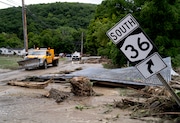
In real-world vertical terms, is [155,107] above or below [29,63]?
below

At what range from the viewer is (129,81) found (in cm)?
1372

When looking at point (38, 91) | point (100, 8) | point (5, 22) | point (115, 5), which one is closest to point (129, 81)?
point (38, 91)

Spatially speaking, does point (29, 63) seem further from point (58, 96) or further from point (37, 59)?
point (58, 96)

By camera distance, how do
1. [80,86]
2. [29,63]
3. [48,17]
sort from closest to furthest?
[80,86]
[29,63]
[48,17]

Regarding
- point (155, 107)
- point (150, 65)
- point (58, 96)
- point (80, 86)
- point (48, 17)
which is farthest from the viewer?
point (48, 17)

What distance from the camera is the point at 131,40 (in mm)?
5383

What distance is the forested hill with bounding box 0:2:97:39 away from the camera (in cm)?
7244

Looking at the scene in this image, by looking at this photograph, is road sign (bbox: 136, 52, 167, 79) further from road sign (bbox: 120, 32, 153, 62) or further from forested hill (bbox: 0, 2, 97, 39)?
forested hill (bbox: 0, 2, 97, 39)

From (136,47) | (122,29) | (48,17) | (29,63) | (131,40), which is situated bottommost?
(29,63)

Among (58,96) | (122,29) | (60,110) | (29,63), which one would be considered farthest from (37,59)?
(122,29)

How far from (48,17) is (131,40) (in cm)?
7484

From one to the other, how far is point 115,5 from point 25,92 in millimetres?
17744

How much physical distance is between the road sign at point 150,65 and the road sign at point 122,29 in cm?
59

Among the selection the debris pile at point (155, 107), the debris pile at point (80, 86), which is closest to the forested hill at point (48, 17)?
the debris pile at point (80, 86)
